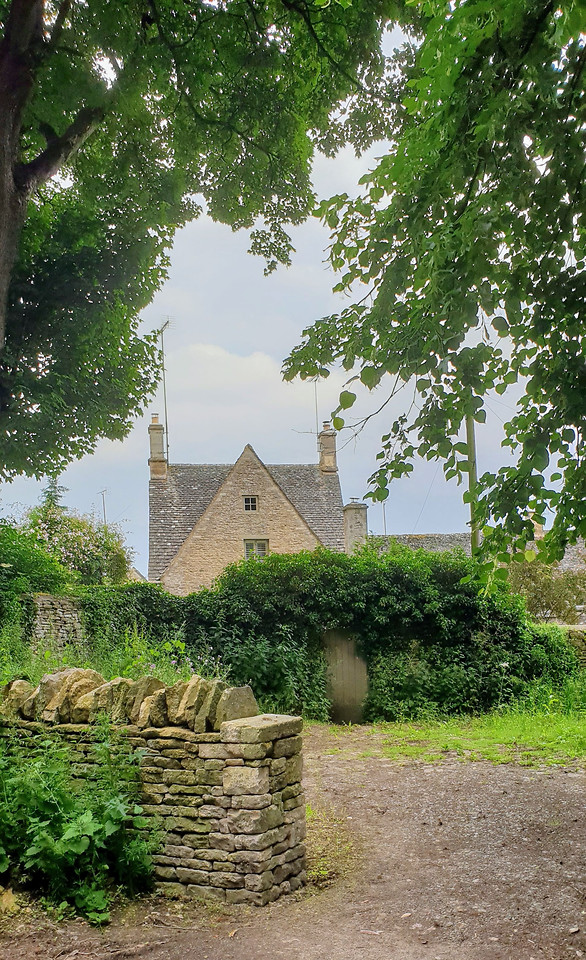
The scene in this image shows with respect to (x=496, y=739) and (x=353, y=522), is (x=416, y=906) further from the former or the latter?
(x=353, y=522)

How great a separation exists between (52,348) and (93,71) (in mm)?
4558

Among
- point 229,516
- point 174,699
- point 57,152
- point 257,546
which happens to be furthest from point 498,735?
point 229,516

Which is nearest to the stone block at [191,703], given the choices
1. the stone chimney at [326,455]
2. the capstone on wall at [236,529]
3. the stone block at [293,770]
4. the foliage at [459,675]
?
the stone block at [293,770]

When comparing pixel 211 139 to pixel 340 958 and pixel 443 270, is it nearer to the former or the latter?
pixel 443 270

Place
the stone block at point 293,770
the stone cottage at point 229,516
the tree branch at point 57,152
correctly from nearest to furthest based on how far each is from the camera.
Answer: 1. the stone block at point 293,770
2. the tree branch at point 57,152
3. the stone cottage at point 229,516

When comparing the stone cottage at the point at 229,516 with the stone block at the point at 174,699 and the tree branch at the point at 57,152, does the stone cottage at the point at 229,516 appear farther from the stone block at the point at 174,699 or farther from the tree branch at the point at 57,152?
the stone block at the point at 174,699

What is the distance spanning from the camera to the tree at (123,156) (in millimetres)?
9828

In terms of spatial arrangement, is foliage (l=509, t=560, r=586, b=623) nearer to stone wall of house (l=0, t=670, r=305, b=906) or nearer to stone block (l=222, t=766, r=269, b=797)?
stone wall of house (l=0, t=670, r=305, b=906)

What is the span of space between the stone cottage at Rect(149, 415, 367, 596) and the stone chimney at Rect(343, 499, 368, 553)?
0.03 m

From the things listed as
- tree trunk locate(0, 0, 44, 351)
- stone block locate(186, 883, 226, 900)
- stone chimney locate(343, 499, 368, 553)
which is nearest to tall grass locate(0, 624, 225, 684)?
stone block locate(186, 883, 226, 900)

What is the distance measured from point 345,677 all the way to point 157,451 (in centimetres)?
1584

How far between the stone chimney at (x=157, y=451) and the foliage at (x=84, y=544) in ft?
19.6

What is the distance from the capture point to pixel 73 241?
1252cm

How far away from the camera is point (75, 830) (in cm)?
426
